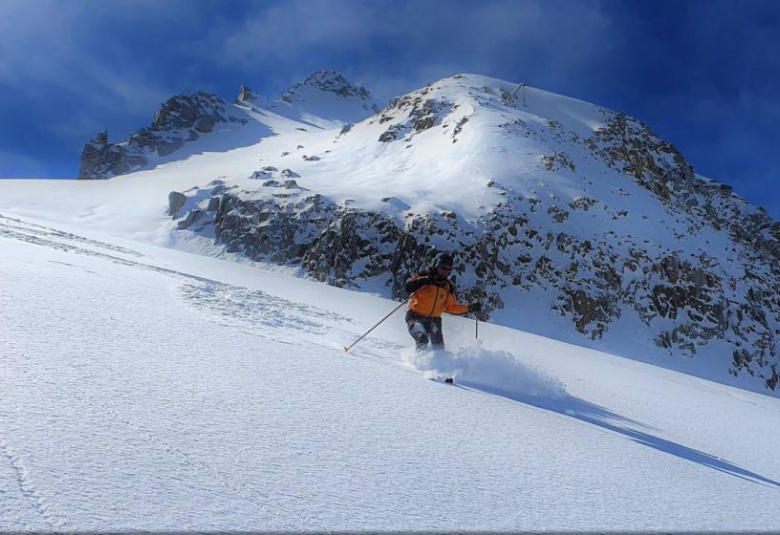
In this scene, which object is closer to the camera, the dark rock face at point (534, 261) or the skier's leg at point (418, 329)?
the skier's leg at point (418, 329)

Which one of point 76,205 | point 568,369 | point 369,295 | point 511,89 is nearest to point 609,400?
point 568,369

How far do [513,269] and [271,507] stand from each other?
88.3 feet

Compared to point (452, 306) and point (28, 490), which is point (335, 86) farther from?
point (28, 490)

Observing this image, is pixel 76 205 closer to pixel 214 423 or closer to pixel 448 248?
pixel 448 248

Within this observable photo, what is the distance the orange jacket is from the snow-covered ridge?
57.6 ft

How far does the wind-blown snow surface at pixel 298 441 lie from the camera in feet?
7.26

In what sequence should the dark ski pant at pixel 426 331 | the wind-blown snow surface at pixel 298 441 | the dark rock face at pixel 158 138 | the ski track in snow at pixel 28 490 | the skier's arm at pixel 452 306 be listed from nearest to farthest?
the ski track in snow at pixel 28 490
the wind-blown snow surface at pixel 298 441
the dark ski pant at pixel 426 331
the skier's arm at pixel 452 306
the dark rock face at pixel 158 138

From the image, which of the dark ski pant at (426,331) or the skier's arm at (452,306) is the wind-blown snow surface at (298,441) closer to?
the dark ski pant at (426,331)

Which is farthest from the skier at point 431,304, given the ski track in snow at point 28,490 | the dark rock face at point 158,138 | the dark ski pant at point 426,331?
the dark rock face at point 158,138

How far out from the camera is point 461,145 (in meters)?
37.8

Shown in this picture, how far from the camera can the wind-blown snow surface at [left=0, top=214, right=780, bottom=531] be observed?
221 cm

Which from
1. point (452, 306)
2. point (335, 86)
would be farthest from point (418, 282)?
point (335, 86)

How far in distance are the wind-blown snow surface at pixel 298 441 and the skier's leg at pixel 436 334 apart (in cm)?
56

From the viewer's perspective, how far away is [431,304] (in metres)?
7.79
